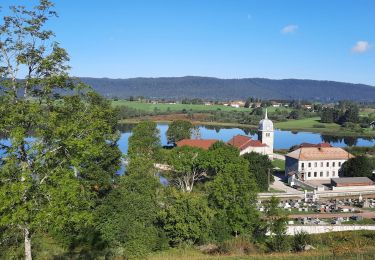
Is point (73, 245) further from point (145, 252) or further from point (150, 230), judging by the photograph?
point (145, 252)

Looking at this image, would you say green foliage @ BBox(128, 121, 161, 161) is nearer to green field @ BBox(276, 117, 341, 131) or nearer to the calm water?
the calm water

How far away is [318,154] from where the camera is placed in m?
55.7

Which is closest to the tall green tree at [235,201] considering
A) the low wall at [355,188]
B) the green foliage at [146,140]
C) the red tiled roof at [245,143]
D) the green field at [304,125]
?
the green foliage at [146,140]

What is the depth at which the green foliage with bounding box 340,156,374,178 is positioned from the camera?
52.8m

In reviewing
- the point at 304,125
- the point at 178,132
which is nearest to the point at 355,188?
the point at 178,132

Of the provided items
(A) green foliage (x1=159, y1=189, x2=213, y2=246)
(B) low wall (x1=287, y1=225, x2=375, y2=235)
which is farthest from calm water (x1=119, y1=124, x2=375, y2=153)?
(A) green foliage (x1=159, y1=189, x2=213, y2=246)

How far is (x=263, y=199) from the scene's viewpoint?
43000 mm

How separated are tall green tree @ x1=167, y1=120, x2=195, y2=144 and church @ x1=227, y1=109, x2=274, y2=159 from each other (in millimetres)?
18559

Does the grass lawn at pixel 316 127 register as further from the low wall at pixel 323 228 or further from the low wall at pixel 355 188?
the low wall at pixel 323 228

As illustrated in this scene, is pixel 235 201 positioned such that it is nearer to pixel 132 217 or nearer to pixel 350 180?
pixel 132 217

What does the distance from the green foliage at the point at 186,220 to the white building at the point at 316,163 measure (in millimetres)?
31116

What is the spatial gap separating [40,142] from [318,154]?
165 feet

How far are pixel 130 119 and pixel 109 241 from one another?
428 ft

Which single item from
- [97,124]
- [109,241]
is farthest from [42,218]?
[109,241]
